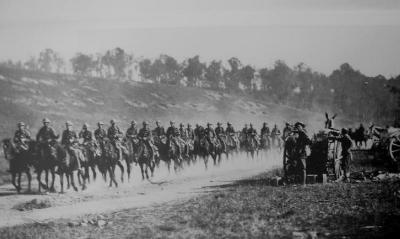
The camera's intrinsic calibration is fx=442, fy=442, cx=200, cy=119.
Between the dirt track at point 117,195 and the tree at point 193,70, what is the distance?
189ft

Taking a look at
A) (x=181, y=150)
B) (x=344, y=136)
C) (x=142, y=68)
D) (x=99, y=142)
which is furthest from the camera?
(x=142, y=68)

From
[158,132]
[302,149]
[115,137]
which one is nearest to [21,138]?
[115,137]

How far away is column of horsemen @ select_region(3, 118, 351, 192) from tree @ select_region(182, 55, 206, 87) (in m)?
51.8

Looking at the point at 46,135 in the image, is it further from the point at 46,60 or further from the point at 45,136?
the point at 46,60

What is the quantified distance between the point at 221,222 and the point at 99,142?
26.9 feet

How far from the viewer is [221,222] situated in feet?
32.0

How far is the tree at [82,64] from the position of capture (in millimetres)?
68250

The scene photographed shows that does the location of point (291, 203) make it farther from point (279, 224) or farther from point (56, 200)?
point (56, 200)

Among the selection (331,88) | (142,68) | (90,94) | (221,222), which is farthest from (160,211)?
(331,88)

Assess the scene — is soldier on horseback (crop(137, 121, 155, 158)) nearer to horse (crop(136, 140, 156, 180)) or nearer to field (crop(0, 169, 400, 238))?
horse (crop(136, 140, 156, 180))

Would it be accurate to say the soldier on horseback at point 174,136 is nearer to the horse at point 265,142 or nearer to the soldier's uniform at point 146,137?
the soldier's uniform at point 146,137

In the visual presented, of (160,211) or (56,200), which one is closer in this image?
(160,211)

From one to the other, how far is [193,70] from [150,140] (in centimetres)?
6093

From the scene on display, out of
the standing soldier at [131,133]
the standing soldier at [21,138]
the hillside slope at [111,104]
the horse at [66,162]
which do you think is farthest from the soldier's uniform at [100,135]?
the hillside slope at [111,104]
